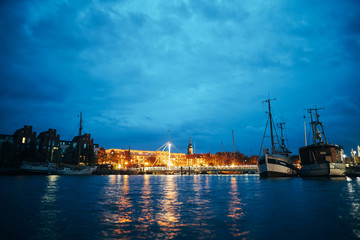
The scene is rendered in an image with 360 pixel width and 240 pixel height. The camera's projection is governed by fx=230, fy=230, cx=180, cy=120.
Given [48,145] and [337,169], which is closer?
[337,169]

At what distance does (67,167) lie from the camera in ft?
310

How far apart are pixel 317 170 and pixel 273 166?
11.1m

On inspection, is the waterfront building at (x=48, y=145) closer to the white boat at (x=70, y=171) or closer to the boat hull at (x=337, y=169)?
the white boat at (x=70, y=171)

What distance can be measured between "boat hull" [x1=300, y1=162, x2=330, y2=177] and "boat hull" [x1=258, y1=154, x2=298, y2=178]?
470cm

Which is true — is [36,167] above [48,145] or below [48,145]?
below

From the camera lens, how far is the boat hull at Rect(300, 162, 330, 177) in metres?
56.5

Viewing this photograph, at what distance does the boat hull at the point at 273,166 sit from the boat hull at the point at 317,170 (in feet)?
15.4

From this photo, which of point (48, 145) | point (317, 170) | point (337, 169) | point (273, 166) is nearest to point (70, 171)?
point (48, 145)

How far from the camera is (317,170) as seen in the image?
58594mm

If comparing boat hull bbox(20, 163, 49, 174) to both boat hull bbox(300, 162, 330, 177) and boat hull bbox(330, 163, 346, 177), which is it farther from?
boat hull bbox(330, 163, 346, 177)

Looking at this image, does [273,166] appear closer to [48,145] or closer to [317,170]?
[317,170]

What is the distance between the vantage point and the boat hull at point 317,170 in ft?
185

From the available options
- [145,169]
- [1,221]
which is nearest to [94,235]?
[1,221]

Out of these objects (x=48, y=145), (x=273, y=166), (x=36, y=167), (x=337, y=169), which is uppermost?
(x=48, y=145)
